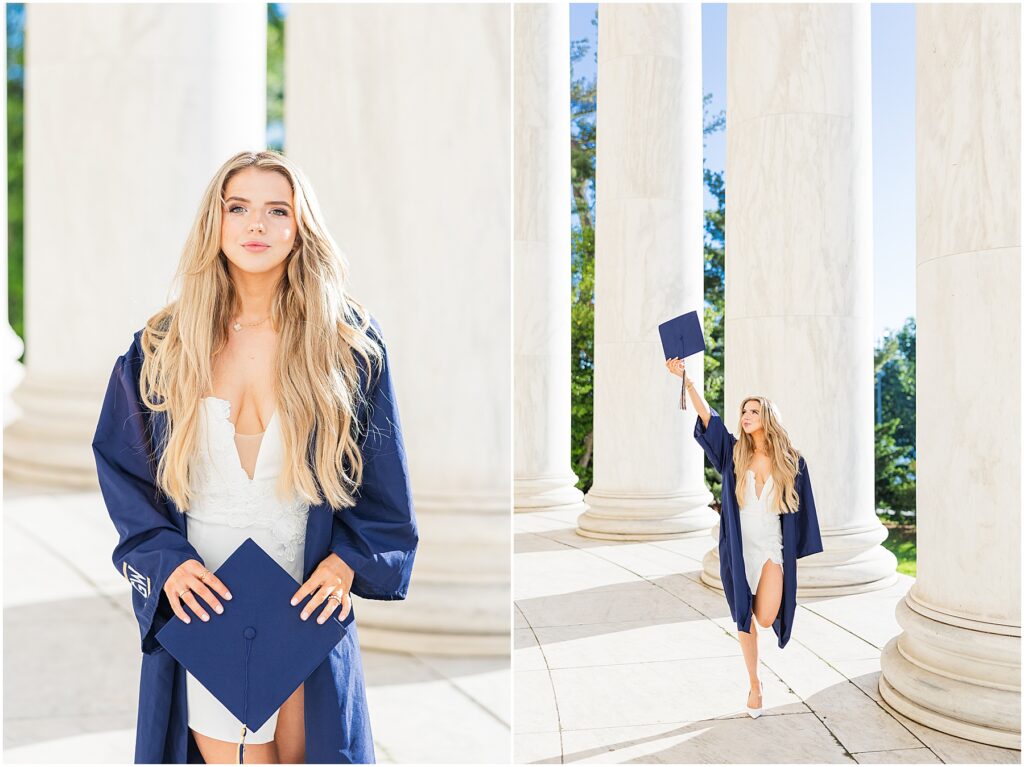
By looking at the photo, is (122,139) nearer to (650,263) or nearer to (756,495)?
(756,495)

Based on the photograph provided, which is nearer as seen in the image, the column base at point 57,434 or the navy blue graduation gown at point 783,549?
the column base at point 57,434

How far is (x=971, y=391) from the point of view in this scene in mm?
64938

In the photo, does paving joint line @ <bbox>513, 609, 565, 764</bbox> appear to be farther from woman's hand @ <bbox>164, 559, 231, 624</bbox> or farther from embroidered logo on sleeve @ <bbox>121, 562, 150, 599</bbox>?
embroidered logo on sleeve @ <bbox>121, 562, 150, 599</bbox>

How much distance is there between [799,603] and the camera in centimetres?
10175

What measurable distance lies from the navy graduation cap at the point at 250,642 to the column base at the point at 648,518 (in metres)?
121

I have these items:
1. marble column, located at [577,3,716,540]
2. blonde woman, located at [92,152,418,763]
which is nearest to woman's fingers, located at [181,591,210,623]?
blonde woman, located at [92,152,418,763]

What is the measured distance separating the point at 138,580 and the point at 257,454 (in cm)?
599

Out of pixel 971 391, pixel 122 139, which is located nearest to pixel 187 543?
pixel 122 139

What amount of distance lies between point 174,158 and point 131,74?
6.44 meters

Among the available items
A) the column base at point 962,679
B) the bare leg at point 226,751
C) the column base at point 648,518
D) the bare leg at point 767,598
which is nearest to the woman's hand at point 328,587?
the bare leg at point 226,751

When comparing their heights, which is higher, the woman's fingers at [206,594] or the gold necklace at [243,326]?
the gold necklace at [243,326]

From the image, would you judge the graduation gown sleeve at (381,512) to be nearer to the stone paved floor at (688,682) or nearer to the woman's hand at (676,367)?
the stone paved floor at (688,682)

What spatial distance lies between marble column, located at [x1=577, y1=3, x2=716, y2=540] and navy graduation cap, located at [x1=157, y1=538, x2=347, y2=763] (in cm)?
12229

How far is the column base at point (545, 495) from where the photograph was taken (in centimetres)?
18825
